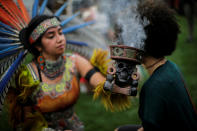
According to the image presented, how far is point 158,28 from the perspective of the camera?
1.60 meters

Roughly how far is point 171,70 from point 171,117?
0.33m

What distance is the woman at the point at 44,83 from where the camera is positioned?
79.2 inches

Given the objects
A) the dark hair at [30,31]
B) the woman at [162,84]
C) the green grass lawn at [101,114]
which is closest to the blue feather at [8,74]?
the dark hair at [30,31]

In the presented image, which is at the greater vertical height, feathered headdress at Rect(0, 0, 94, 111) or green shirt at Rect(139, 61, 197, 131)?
feathered headdress at Rect(0, 0, 94, 111)

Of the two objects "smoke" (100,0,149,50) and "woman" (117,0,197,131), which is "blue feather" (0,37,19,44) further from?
"woman" (117,0,197,131)

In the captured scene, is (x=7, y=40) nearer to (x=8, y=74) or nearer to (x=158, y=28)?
(x=8, y=74)

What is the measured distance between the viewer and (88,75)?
2.19m

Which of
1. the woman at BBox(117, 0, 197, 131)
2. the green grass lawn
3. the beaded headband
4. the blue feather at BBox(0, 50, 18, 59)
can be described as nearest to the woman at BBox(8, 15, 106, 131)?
the beaded headband

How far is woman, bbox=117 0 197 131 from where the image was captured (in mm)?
1467

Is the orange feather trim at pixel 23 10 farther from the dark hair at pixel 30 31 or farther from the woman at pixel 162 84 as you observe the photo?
the woman at pixel 162 84

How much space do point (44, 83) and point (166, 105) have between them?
1131 millimetres

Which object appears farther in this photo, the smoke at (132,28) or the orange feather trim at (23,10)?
the orange feather trim at (23,10)

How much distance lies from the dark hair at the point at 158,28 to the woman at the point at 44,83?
0.69 meters

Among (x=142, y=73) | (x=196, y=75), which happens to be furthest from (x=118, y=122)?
(x=196, y=75)
